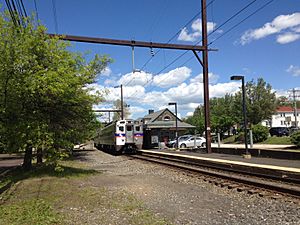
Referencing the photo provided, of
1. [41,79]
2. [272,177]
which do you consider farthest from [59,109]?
[272,177]

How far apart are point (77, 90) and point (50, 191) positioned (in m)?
4.85

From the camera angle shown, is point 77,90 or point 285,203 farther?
point 77,90


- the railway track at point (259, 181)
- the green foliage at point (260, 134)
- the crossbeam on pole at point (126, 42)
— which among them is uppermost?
the crossbeam on pole at point (126, 42)

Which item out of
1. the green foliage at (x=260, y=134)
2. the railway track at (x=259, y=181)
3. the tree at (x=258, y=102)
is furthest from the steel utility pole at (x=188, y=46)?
the tree at (x=258, y=102)

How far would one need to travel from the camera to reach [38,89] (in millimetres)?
12102

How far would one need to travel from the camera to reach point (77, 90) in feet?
45.4

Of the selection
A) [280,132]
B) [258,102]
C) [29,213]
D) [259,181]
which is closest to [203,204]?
[259,181]

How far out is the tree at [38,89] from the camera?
12.1 m

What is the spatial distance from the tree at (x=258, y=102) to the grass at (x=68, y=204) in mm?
56371

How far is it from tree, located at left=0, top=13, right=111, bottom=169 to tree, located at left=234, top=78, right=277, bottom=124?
54.7m

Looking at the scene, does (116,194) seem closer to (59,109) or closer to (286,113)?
(59,109)

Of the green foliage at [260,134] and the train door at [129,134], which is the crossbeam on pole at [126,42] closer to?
the train door at [129,134]

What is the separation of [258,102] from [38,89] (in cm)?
5870

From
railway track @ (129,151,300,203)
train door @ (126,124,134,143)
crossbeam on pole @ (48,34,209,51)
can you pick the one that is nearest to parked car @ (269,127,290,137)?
train door @ (126,124,134,143)
